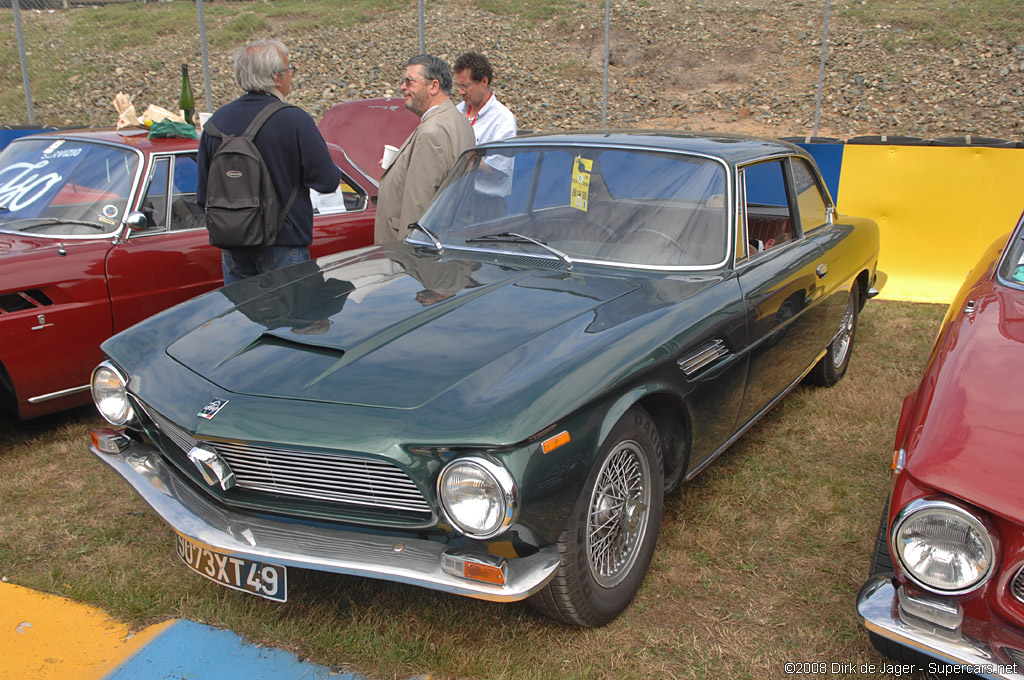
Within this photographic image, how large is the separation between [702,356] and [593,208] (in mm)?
930

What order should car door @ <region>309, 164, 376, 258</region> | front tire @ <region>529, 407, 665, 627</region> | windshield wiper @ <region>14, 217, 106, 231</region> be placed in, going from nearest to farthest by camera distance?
front tire @ <region>529, 407, 665, 627</region> < windshield wiper @ <region>14, 217, 106, 231</region> < car door @ <region>309, 164, 376, 258</region>

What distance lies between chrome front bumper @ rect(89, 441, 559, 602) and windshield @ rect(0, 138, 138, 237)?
2.22m

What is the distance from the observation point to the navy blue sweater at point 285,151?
3.98 meters

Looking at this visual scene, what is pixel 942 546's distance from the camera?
2010 millimetres

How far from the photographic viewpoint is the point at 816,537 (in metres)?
3.29

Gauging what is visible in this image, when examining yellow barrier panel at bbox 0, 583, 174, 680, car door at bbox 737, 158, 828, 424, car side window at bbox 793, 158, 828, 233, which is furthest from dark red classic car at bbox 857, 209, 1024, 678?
yellow barrier panel at bbox 0, 583, 174, 680

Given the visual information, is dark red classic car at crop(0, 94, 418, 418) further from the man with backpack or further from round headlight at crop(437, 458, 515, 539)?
round headlight at crop(437, 458, 515, 539)

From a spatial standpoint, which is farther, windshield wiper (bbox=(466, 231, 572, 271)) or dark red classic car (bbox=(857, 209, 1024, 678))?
windshield wiper (bbox=(466, 231, 572, 271))

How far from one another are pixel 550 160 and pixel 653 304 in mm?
1114

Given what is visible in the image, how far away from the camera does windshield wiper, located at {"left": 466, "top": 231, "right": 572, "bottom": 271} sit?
3365mm

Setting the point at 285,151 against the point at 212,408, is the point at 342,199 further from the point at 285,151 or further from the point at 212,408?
the point at 212,408

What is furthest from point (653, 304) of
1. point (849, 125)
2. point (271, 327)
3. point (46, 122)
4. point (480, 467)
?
point (849, 125)

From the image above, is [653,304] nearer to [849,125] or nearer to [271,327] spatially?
[271,327]

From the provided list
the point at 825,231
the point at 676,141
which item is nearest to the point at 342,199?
the point at 676,141
